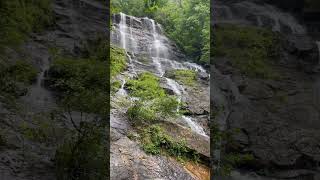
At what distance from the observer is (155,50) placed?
6492 millimetres

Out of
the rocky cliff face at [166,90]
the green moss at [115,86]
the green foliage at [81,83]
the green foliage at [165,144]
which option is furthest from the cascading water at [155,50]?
the green foliage at [81,83]

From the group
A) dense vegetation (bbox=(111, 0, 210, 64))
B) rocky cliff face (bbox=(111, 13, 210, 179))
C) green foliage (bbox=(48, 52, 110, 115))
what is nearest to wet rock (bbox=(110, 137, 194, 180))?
rocky cliff face (bbox=(111, 13, 210, 179))

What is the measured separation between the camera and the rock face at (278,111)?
580 cm

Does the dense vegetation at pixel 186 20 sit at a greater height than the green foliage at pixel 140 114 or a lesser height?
greater

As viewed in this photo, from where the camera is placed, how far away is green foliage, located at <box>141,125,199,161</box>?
221 inches

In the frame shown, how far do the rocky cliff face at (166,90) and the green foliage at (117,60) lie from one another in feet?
0.23

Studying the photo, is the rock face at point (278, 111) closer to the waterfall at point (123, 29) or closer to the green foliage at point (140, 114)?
the green foliage at point (140, 114)

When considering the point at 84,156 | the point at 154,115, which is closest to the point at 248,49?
the point at 154,115

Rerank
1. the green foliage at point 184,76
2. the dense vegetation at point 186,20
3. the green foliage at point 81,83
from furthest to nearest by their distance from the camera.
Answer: the dense vegetation at point 186,20 < the green foliage at point 184,76 < the green foliage at point 81,83

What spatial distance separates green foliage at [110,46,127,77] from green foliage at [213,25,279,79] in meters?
1.30

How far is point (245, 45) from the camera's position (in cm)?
631

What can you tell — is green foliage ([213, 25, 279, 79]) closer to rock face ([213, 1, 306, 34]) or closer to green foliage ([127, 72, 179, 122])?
rock face ([213, 1, 306, 34])

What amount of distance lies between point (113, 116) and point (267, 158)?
2.08 meters

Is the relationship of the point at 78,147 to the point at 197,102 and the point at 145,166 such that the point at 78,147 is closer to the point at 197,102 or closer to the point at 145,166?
the point at 145,166
